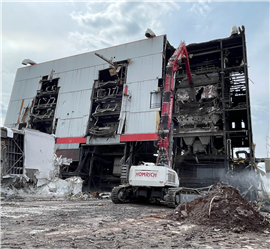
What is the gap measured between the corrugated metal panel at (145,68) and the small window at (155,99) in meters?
1.89

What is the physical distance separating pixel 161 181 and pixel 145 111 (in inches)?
569

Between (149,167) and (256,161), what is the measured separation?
51.5 feet

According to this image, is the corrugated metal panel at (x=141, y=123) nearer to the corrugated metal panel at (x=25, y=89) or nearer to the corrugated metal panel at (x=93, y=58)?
the corrugated metal panel at (x=93, y=58)

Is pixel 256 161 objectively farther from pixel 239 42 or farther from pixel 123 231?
pixel 123 231

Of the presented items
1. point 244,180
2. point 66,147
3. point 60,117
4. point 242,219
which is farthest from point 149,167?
point 60,117

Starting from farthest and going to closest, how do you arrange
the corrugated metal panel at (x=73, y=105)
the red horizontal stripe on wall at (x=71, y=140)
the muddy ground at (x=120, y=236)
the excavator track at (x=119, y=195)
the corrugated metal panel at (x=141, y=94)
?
the corrugated metal panel at (x=73, y=105), the red horizontal stripe on wall at (x=71, y=140), the corrugated metal panel at (x=141, y=94), the excavator track at (x=119, y=195), the muddy ground at (x=120, y=236)

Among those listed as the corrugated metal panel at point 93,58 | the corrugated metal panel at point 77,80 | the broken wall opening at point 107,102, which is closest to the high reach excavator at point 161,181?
the broken wall opening at point 107,102

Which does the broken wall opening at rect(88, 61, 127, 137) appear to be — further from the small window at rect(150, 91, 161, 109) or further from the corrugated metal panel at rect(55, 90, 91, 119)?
the small window at rect(150, 91, 161, 109)

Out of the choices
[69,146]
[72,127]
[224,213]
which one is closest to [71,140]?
[69,146]

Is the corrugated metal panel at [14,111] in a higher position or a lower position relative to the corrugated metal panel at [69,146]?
higher

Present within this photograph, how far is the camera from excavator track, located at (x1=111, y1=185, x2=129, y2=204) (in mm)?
12693

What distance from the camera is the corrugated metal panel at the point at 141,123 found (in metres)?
24.7

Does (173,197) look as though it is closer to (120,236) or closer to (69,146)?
(120,236)

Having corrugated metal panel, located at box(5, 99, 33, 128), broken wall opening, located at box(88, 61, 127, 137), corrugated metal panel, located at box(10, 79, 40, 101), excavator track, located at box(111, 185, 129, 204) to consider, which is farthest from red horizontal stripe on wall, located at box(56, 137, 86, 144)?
excavator track, located at box(111, 185, 129, 204)
